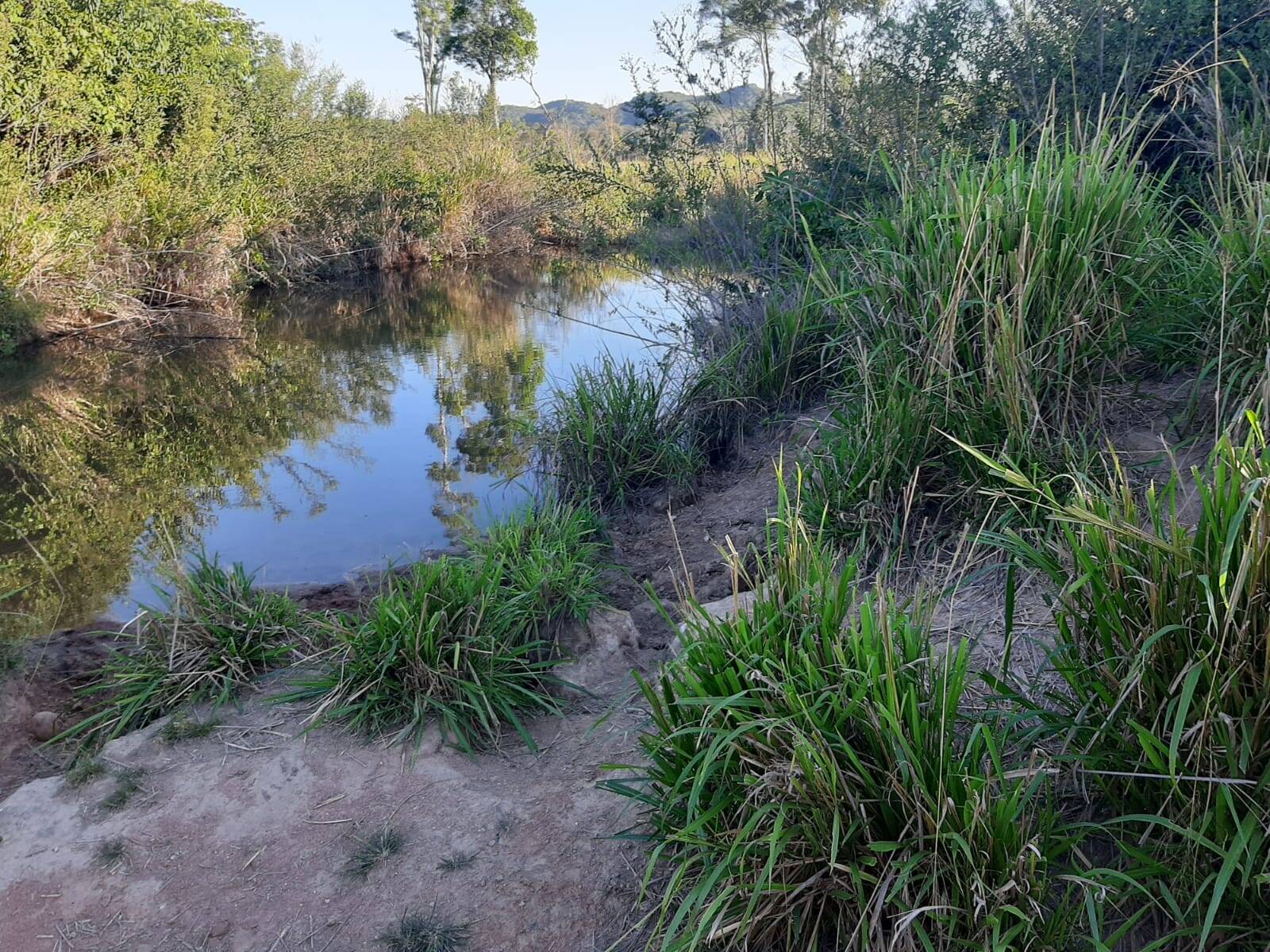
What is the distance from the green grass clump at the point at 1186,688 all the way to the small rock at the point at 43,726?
395 cm

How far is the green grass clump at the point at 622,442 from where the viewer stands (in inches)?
262

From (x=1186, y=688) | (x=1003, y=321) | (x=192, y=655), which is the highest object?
(x=1003, y=321)

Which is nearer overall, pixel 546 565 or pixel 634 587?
pixel 546 565

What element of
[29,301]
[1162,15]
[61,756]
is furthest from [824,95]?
[29,301]

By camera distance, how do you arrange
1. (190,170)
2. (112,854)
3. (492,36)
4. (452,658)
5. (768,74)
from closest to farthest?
(112,854), (452,658), (768,74), (190,170), (492,36)

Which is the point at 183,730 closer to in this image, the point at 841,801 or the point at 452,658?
the point at 452,658

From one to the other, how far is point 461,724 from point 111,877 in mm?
1247

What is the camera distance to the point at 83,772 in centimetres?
364

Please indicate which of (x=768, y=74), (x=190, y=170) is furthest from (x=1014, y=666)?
(x=190, y=170)

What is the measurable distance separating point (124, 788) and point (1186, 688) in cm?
345

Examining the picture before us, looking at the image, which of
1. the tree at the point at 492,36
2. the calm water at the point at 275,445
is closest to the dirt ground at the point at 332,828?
the calm water at the point at 275,445

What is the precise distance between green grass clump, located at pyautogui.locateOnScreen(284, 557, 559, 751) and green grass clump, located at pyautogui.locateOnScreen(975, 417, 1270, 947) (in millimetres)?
2077

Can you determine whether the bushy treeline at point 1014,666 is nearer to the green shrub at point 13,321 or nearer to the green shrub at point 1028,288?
the green shrub at point 1028,288

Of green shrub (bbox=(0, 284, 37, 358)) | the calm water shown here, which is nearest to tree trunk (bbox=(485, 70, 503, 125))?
the calm water
